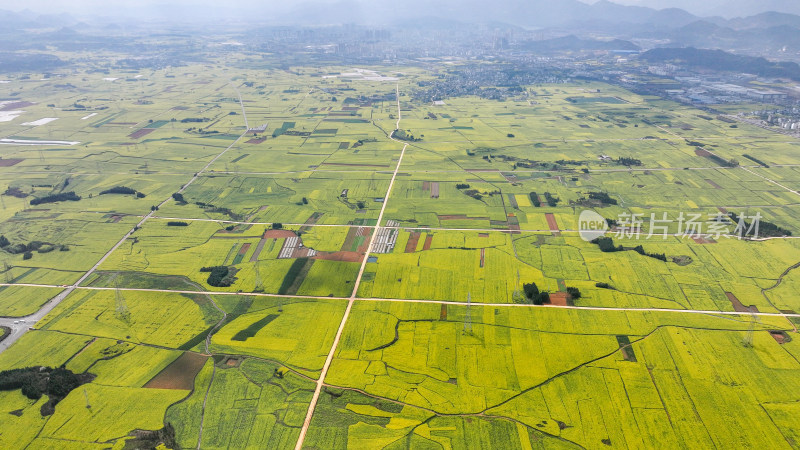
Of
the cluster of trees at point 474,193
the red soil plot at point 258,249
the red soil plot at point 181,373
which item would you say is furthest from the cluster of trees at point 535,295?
the red soil plot at point 258,249

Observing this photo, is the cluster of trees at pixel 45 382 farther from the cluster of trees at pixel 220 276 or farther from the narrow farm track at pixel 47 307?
the cluster of trees at pixel 220 276

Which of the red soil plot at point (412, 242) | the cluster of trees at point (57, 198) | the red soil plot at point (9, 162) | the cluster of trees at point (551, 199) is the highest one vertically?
the red soil plot at point (9, 162)

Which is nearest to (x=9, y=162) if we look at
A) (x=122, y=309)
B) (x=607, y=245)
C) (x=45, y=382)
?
(x=122, y=309)

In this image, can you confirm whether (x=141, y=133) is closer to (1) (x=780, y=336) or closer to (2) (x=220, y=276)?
(2) (x=220, y=276)

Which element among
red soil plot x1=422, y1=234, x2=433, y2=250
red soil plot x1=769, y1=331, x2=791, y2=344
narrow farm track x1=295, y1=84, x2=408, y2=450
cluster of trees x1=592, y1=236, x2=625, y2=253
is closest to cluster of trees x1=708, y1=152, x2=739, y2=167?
cluster of trees x1=592, y1=236, x2=625, y2=253

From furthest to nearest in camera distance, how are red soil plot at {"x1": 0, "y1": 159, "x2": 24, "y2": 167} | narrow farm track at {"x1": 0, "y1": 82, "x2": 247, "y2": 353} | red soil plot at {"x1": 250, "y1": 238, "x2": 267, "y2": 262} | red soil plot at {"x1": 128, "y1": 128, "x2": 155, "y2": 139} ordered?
red soil plot at {"x1": 128, "y1": 128, "x2": 155, "y2": 139}, red soil plot at {"x1": 0, "y1": 159, "x2": 24, "y2": 167}, red soil plot at {"x1": 250, "y1": 238, "x2": 267, "y2": 262}, narrow farm track at {"x1": 0, "y1": 82, "x2": 247, "y2": 353}

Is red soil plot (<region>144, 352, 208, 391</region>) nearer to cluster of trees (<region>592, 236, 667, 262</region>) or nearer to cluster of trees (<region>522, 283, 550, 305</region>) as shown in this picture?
cluster of trees (<region>522, 283, 550, 305</region>)
